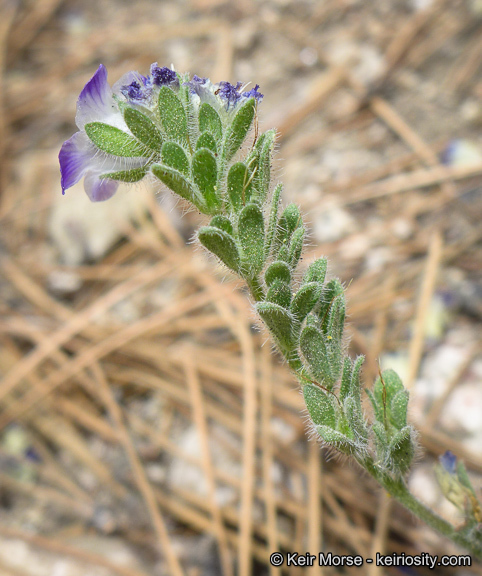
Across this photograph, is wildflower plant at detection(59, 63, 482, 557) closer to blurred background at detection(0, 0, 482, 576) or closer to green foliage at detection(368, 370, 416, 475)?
green foliage at detection(368, 370, 416, 475)

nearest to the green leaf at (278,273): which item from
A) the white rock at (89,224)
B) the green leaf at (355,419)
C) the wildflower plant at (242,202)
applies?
the wildflower plant at (242,202)

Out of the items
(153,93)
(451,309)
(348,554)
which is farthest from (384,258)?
(153,93)

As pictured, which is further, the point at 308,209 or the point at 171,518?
the point at 308,209

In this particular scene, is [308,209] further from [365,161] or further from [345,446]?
[345,446]

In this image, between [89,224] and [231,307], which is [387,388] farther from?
[89,224]

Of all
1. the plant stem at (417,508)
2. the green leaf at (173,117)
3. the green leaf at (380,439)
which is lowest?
the plant stem at (417,508)

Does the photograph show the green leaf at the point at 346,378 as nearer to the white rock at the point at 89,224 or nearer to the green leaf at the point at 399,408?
the green leaf at the point at 399,408

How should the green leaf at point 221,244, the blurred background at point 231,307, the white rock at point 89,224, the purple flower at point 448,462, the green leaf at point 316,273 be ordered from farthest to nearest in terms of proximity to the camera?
the white rock at point 89,224, the blurred background at point 231,307, the purple flower at point 448,462, the green leaf at point 316,273, the green leaf at point 221,244
